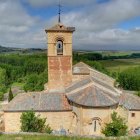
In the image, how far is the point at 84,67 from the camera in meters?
43.9

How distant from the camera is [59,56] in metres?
37.9

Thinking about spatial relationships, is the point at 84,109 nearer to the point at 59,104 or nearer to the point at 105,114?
the point at 105,114

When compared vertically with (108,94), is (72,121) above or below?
below

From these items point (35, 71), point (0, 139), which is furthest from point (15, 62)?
point (0, 139)

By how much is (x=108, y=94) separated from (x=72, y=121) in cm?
523

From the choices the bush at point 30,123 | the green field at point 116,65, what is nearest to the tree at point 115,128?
the bush at point 30,123

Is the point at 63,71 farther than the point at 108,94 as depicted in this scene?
Yes

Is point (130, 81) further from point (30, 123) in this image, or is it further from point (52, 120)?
point (30, 123)

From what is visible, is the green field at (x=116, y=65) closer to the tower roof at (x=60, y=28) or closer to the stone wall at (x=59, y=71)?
the stone wall at (x=59, y=71)

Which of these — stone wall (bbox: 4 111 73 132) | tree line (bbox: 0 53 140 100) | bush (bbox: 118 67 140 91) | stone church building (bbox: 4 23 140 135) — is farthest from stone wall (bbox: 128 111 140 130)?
bush (bbox: 118 67 140 91)

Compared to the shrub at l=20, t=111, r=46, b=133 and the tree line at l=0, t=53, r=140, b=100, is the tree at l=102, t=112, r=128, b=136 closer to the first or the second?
the shrub at l=20, t=111, r=46, b=133

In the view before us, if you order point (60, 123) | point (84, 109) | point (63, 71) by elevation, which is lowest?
point (60, 123)

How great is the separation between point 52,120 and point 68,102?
2.82 meters

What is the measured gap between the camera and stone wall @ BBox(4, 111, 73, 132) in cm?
3331
